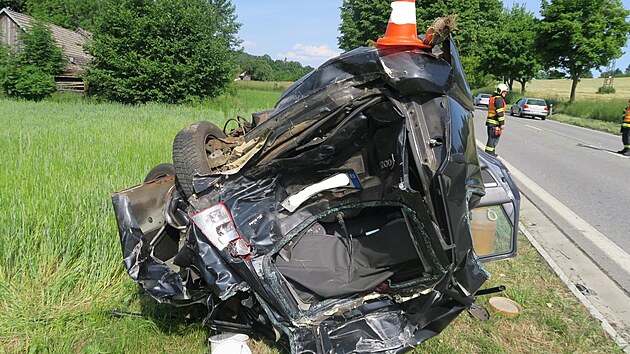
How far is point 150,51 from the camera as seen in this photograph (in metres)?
21.6

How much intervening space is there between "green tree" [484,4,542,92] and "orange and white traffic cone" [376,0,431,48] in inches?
1563

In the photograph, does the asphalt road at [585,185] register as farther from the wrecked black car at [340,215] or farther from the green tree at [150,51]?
the green tree at [150,51]

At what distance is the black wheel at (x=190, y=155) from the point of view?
2631 millimetres

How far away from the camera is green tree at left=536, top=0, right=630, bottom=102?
1162 inches

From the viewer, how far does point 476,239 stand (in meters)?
2.79

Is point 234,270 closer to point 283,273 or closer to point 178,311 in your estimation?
point 283,273

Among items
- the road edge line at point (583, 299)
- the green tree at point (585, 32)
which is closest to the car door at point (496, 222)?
the road edge line at point (583, 299)

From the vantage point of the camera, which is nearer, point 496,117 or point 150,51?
point 496,117

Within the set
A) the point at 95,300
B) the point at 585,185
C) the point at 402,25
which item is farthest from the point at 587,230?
the point at 95,300

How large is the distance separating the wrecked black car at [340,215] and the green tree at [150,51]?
20.8m

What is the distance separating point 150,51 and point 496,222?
872 inches

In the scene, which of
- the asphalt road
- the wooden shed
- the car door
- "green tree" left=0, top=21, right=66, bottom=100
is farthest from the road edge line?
the wooden shed

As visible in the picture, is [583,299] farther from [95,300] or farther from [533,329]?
[95,300]

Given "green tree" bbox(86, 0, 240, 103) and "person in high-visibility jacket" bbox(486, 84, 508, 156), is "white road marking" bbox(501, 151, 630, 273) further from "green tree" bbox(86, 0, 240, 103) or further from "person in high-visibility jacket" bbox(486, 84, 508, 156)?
"green tree" bbox(86, 0, 240, 103)
